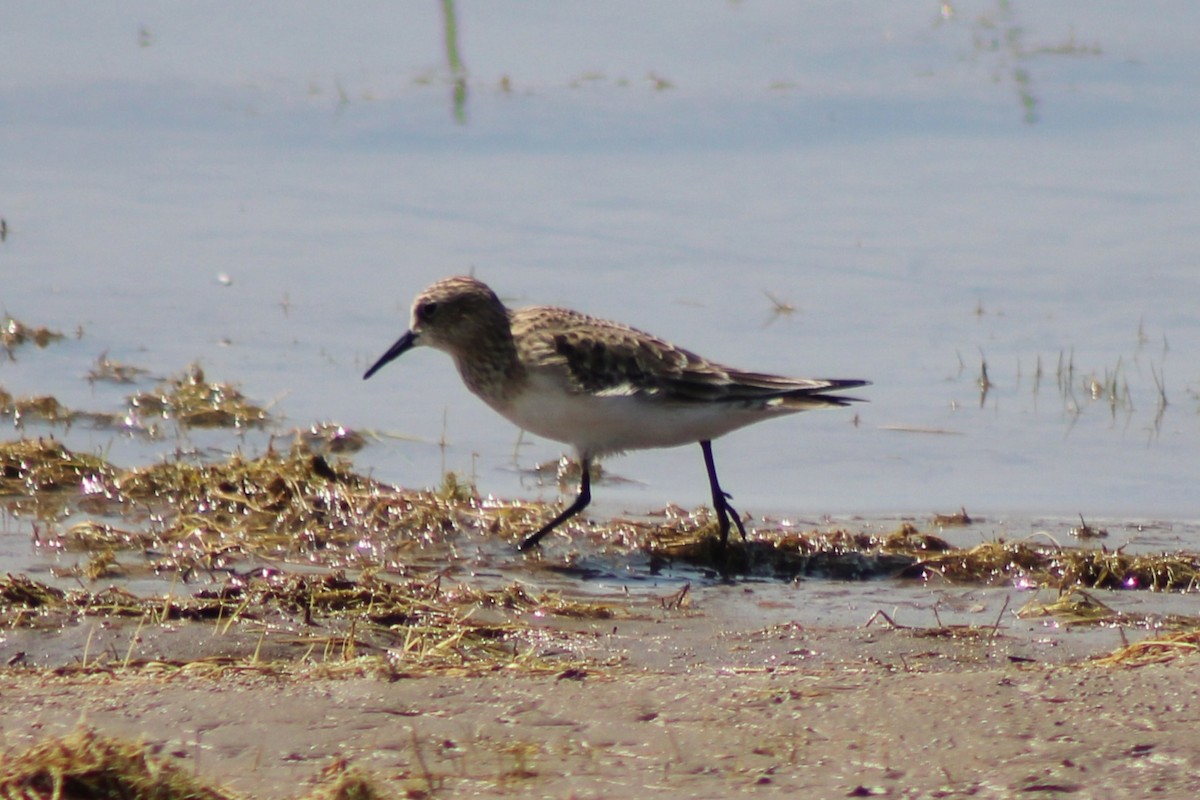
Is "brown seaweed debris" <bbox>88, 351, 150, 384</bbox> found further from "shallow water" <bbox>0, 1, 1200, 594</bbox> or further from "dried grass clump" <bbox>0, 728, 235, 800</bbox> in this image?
"dried grass clump" <bbox>0, 728, 235, 800</bbox>

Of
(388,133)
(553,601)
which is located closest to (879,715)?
(553,601)

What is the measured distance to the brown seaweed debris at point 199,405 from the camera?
9094 mm

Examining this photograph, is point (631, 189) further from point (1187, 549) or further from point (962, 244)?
point (1187, 549)

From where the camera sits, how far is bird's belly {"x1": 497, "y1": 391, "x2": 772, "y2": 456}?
24.6 feet

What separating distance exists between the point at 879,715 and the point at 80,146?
10.8 m

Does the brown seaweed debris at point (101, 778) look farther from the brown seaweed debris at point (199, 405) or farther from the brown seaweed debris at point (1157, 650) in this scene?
the brown seaweed debris at point (199, 405)

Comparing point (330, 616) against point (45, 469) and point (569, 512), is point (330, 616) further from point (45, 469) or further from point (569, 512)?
point (45, 469)

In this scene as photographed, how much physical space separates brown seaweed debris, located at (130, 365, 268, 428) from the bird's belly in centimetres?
195

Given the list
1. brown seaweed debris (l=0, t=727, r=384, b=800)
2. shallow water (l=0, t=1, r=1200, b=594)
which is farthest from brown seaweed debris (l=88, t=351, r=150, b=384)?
brown seaweed debris (l=0, t=727, r=384, b=800)

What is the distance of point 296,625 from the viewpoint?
5.78 meters

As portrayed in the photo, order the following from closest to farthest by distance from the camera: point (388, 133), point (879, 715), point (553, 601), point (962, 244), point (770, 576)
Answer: point (879, 715), point (553, 601), point (770, 576), point (962, 244), point (388, 133)

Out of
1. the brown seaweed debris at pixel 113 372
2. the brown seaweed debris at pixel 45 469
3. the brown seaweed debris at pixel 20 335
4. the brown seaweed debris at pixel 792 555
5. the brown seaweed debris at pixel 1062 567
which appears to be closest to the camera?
the brown seaweed debris at pixel 1062 567

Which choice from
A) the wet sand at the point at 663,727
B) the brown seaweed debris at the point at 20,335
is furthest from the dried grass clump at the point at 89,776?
the brown seaweed debris at the point at 20,335

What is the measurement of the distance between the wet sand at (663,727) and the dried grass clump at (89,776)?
0.17 meters
